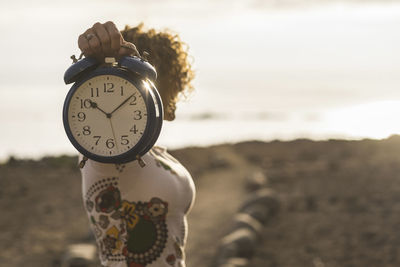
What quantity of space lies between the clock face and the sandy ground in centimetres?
493

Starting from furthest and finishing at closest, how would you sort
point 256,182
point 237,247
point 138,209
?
point 256,182 → point 237,247 → point 138,209

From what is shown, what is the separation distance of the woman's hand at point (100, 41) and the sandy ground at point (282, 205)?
5.01 m

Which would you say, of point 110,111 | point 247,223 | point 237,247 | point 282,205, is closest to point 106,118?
point 110,111

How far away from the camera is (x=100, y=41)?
2.26 meters

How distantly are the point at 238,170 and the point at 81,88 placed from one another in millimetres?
8725

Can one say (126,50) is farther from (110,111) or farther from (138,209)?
(138,209)

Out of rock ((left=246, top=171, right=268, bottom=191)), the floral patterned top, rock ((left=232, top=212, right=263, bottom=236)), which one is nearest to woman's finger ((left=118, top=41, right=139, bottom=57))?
the floral patterned top

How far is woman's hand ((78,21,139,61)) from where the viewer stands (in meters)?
2.25

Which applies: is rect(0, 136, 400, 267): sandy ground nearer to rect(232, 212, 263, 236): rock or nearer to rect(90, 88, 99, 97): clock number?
rect(232, 212, 263, 236): rock

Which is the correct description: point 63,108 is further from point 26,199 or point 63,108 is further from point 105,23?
point 26,199

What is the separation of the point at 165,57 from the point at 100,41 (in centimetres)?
49

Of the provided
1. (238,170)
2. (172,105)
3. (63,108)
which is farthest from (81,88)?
(238,170)

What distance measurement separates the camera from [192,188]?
2.72m

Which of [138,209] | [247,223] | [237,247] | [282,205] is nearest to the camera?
[138,209]
